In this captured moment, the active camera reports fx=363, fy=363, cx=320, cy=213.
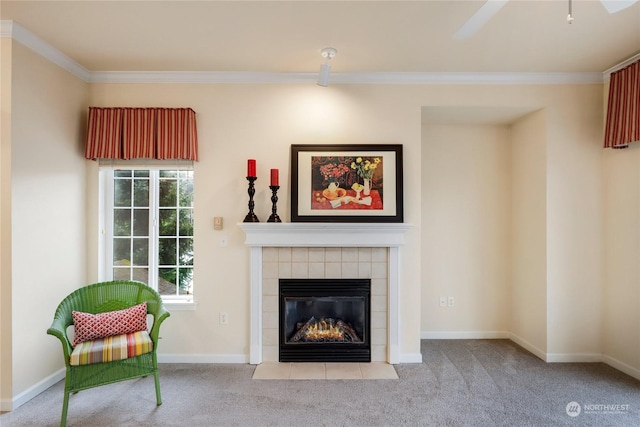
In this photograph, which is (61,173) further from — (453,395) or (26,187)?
(453,395)

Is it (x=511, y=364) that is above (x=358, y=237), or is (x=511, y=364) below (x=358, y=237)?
below

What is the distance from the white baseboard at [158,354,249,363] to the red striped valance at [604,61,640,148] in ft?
11.7

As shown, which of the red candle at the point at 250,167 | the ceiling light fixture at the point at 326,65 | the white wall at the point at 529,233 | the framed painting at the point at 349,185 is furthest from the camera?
the white wall at the point at 529,233

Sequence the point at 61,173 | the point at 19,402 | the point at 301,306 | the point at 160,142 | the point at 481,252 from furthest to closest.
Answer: the point at 481,252 < the point at 301,306 < the point at 160,142 < the point at 61,173 < the point at 19,402

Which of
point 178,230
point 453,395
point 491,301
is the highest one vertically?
point 178,230

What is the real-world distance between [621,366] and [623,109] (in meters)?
2.10

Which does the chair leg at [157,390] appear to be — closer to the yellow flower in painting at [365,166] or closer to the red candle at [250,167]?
the red candle at [250,167]

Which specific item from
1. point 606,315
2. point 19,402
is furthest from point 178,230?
point 606,315

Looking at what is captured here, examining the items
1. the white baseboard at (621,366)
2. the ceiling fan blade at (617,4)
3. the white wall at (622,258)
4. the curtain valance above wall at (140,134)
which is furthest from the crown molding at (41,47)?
the white baseboard at (621,366)

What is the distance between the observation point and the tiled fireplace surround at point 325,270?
314 centimetres

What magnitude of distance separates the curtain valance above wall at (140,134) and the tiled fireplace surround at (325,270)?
101 centimetres

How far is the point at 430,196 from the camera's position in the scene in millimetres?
3830

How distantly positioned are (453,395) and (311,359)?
46.3 inches

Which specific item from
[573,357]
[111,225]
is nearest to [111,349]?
[111,225]
